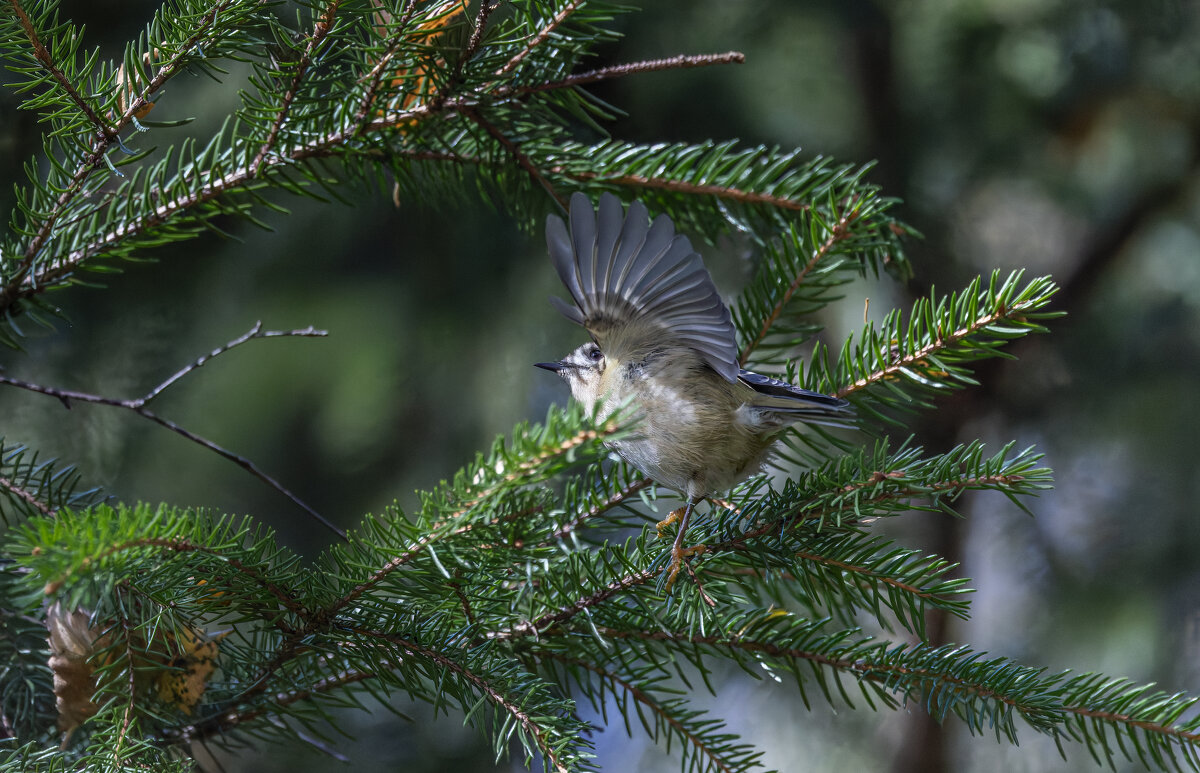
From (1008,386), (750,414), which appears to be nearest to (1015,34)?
(1008,386)

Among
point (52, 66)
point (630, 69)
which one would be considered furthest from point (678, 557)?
point (52, 66)

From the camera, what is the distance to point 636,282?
1.19m

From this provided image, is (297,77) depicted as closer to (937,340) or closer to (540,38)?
(540,38)

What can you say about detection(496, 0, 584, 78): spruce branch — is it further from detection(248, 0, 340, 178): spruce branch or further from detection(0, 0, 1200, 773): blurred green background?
detection(0, 0, 1200, 773): blurred green background

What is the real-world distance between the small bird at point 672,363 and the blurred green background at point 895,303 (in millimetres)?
507

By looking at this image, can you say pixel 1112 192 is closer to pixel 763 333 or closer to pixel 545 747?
pixel 763 333

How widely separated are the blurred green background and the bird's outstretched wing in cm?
51

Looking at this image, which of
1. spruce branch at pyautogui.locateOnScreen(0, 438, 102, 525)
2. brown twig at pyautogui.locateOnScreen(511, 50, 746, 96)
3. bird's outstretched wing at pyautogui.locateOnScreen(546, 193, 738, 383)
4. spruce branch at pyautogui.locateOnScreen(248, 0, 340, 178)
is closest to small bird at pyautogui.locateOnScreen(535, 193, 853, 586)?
bird's outstretched wing at pyautogui.locateOnScreen(546, 193, 738, 383)

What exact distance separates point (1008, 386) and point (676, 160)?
1.02 metres

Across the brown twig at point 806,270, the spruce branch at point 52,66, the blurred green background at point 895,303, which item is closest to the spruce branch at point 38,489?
the spruce branch at point 52,66

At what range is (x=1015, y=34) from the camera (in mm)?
1768

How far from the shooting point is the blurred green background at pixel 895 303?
5.63ft

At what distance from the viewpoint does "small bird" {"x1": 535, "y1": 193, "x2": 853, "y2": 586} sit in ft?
3.50

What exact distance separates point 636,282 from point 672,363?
0.16 m
